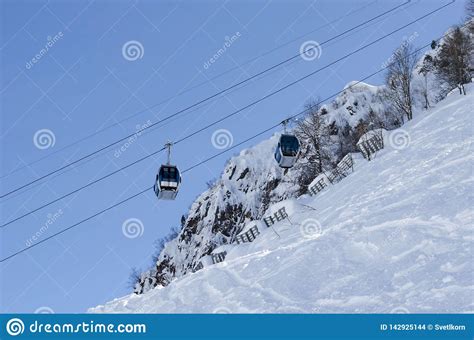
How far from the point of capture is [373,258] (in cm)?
1519

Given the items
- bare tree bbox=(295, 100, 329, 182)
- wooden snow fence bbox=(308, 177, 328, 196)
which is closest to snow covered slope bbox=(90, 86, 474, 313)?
wooden snow fence bbox=(308, 177, 328, 196)

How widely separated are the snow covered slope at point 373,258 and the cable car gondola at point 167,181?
2.91 meters

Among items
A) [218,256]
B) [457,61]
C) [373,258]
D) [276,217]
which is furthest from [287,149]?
[457,61]

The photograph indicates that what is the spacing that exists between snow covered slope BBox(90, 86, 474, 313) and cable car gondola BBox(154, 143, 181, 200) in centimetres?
291

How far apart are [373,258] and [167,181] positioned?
316 inches

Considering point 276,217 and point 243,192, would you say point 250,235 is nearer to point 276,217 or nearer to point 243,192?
point 276,217

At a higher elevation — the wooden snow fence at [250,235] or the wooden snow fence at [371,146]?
the wooden snow fence at [371,146]

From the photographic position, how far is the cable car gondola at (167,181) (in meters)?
20.4

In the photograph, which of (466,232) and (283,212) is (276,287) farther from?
(283,212)

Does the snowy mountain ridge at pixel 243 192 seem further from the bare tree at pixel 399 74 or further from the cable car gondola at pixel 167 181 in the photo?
the cable car gondola at pixel 167 181

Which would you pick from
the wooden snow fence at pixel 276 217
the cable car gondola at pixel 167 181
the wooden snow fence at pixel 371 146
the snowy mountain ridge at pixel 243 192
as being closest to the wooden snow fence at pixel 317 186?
the wooden snow fence at pixel 371 146

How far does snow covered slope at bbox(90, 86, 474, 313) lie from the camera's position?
42.7 ft

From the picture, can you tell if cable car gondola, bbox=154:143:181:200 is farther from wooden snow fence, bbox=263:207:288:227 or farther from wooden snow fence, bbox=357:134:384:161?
wooden snow fence, bbox=357:134:384:161
